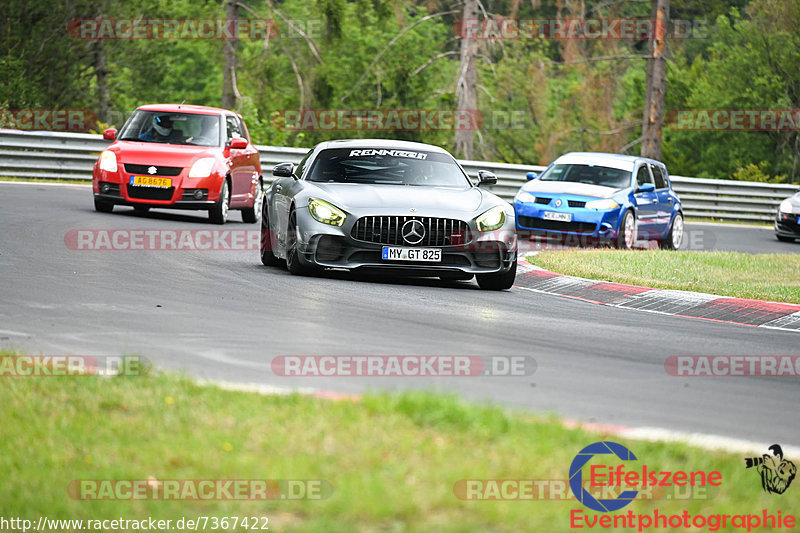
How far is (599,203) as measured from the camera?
20.1 meters

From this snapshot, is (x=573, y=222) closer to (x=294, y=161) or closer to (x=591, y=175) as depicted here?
(x=591, y=175)

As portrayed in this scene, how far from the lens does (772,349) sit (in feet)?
31.9

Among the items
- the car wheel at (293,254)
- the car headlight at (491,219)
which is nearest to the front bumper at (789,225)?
the car headlight at (491,219)

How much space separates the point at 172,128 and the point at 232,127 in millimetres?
1119

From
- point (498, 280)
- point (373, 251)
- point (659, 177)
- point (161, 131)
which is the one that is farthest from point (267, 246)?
point (659, 177)

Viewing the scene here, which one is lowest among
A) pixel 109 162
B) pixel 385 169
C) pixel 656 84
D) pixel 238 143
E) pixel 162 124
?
pixel 109 162

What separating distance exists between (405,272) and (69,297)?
11.4ft

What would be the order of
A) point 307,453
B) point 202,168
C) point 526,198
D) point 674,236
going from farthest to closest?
point 674,236 → point 526,198 → point 202,168 → point 307,453

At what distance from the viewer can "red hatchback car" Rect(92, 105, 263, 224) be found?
17719 mm

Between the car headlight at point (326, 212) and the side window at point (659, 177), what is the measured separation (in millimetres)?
11446

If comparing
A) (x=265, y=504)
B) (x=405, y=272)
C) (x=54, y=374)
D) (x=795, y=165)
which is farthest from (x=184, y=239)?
(x=795, y=165)

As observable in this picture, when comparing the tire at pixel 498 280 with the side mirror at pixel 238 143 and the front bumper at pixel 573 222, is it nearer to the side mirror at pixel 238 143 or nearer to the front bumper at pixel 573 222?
the side mirror at pixel 238 143

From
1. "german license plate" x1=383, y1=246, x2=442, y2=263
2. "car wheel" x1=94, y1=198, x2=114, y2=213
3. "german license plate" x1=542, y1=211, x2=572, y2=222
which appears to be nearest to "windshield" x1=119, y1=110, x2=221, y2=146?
"car wheel" x1=94, y1=198, x2=114, y2=213

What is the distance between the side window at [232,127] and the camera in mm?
19323
